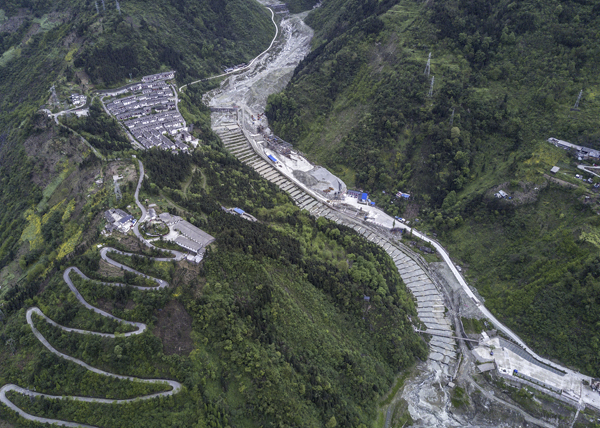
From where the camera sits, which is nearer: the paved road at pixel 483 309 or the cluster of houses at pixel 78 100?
the paved road at pixel 483 309

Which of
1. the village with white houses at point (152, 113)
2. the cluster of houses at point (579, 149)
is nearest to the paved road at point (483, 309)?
the cluster of houses at point (579, 149)

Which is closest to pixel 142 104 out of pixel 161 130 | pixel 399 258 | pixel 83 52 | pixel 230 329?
pixel 161 130

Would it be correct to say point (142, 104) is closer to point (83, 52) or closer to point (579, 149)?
point (83, 52)

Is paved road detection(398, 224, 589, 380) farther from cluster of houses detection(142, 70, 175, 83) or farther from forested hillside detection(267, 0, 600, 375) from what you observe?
cluster of houses detection(142, 70, 175, 83)

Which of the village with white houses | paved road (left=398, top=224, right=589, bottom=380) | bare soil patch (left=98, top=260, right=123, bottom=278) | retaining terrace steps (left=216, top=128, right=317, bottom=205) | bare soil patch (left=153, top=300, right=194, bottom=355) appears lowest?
paved road (left=398, top=224, right=589, bottom=380)

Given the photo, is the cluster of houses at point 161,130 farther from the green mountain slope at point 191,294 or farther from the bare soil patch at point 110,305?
the bare soil patch at point 110,305

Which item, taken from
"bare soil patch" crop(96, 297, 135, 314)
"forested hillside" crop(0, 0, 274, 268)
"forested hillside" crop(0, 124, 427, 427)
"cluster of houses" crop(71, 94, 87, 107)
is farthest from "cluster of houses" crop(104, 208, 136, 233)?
"cluster of houses" crop(71, 94, 87, 107)
